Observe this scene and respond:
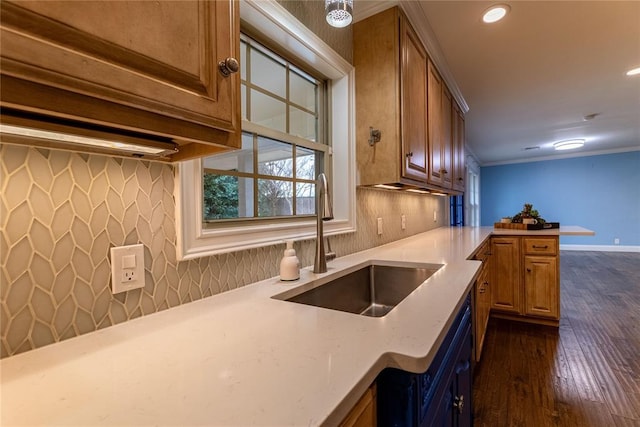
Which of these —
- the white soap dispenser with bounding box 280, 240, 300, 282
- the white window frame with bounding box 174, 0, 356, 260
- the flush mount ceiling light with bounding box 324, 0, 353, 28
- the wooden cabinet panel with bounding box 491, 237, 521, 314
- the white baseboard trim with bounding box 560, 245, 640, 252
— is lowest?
the white baseboard trim with bounding box 560, 245, 640, 252

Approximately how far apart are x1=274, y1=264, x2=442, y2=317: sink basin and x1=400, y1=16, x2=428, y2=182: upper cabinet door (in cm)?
61

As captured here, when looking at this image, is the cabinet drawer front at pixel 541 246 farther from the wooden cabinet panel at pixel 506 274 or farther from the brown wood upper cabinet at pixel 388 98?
the brown wood upper cabinet at pixel 388 98

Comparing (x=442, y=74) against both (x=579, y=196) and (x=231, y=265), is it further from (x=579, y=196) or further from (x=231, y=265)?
(x=579, y=196)

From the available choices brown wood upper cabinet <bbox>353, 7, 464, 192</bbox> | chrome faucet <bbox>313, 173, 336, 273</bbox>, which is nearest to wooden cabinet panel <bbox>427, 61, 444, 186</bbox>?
brown wood upper cabinet <bbox>353, 7, 464, 192</bbox>

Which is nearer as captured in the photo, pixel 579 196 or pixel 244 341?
pixel 244 341

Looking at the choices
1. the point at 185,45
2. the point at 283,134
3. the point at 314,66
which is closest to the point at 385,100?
the point at 314,66

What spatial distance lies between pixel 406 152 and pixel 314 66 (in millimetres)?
721

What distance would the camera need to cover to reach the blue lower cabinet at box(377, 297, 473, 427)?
0.60 metres

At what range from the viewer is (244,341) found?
0.63m

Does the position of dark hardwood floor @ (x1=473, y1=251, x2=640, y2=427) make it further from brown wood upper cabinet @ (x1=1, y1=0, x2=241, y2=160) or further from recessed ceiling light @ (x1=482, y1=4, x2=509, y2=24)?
recessed ceiling light @ (x1=482, y1=4, x2=509, y2=24)

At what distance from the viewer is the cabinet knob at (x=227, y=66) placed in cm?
59

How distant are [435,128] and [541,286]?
195 cm

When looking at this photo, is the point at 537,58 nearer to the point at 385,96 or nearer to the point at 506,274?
the point at 385,96

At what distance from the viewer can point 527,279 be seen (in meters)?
2.98
